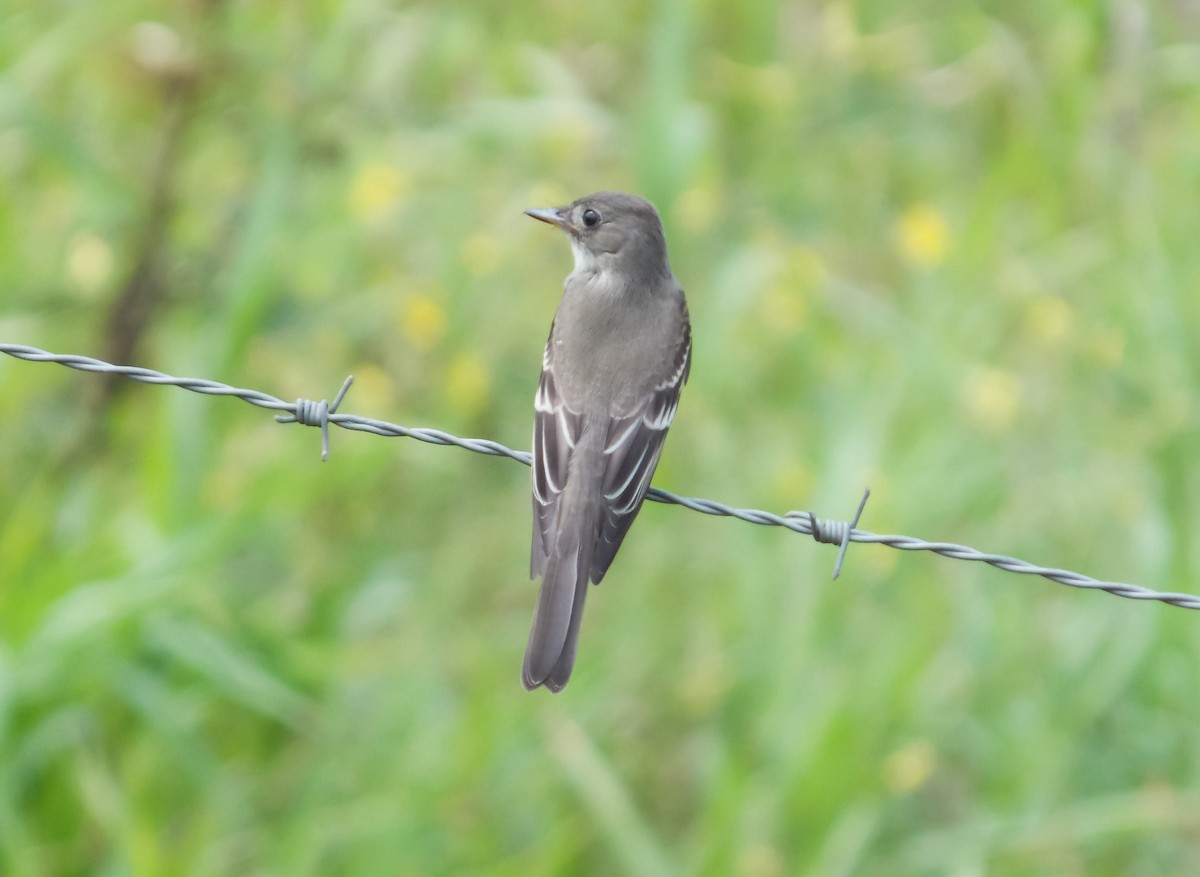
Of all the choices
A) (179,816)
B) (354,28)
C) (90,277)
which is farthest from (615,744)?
(354,28)

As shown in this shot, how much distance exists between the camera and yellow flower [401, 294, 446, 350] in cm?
637

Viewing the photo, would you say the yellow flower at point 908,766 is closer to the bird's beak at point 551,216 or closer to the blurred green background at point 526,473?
the blurred green background at point 526,473

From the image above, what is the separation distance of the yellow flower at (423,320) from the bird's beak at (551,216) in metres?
1.10

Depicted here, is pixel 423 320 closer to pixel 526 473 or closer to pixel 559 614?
pixel 526 473

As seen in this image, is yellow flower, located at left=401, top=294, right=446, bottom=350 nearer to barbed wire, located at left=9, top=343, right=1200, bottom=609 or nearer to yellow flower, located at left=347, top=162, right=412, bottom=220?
yellow flower, located at left=347, top=162, right=412, bottom=220

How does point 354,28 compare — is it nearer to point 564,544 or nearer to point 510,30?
point 510,30

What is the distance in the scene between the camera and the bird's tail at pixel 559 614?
13.3ft

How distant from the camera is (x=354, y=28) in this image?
21.6ft

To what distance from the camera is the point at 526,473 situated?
6730 mm

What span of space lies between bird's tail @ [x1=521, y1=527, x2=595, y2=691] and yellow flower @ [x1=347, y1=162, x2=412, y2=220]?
2342mm

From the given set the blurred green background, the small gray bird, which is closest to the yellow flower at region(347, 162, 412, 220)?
the blurred green background

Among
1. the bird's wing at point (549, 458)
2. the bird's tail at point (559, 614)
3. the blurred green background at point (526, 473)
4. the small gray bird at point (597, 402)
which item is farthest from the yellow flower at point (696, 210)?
the bird's tail at point (559, 614)

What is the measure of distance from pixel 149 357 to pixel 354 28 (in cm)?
155

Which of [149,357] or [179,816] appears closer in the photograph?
[179,816]
